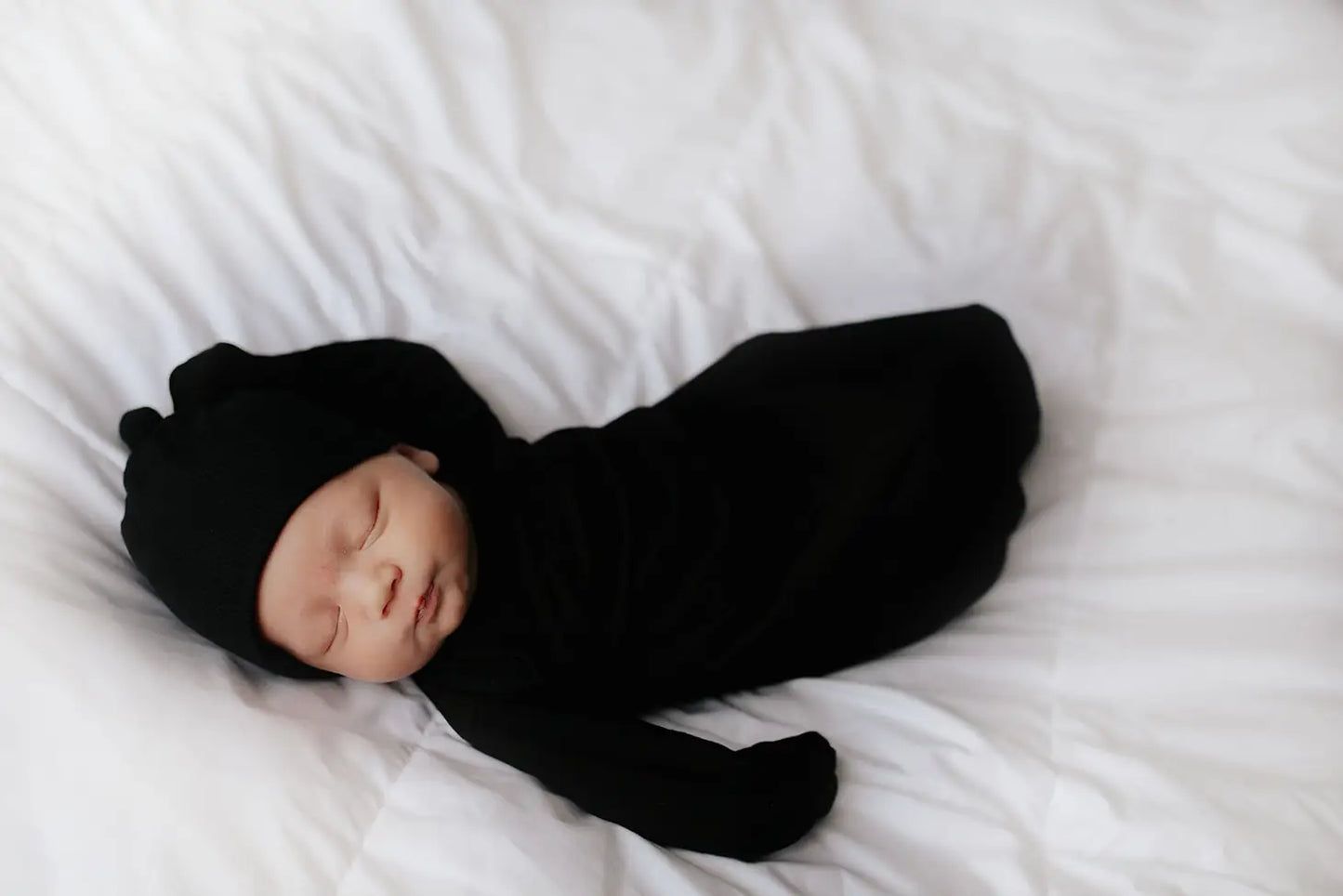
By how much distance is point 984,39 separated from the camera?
51.5 inches

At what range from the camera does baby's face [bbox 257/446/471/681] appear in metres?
0.85

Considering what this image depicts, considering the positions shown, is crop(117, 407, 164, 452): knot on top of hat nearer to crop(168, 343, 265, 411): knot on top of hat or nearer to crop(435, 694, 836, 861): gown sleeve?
crop(168, 343, 265, 411): knot on top of hat

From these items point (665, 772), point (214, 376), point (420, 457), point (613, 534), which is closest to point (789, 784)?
point (665, 772)

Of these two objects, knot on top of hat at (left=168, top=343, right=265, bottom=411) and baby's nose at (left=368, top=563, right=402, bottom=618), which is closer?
baby's nose at (left=368, top=563, right=402, bottom=618)

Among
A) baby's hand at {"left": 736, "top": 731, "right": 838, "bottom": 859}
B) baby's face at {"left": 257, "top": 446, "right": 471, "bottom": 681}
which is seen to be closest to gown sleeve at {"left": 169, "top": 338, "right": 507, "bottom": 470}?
baby's face at {"left": 257, "top": 446, "right": 471, "bottom": 681}

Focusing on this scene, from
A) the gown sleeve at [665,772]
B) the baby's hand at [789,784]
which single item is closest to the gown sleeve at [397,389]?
the gown sleeve at [665,772]

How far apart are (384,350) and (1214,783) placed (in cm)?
77

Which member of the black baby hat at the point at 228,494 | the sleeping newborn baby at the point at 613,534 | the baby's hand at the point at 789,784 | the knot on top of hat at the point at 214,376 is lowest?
the baby's hand at the point at 789,784

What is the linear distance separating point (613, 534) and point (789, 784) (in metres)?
0.27

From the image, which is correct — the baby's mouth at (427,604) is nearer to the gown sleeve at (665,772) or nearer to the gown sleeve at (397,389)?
the gown sleeve at (665,772)

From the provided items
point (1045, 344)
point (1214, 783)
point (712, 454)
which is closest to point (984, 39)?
point (1045, 344)

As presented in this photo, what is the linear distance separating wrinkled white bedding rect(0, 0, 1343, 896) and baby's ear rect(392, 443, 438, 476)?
0.16 m

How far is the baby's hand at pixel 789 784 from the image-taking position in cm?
81

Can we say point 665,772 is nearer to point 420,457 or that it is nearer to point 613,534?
point 613,534
